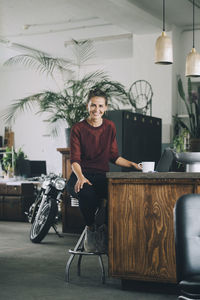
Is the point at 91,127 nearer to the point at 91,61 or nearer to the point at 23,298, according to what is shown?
the point at 23,298

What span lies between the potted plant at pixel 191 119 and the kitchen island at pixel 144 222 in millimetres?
3854

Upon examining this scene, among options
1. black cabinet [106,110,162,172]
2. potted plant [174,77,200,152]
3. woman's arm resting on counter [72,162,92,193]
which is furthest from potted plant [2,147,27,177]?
woman's arm resting on counter [72,162,92,193]

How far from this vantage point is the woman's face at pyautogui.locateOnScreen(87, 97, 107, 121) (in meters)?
4.14

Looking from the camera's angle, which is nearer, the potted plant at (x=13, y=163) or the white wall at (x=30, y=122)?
the potted plant at (x=13, y=163)

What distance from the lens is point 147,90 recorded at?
817cm

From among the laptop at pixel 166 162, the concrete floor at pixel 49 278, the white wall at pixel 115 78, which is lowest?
the concrete floor at pixel 49 278

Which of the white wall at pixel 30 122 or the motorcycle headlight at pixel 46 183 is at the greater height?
the white wall at pixel 30 122

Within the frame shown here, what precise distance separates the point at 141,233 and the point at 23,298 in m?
0.96

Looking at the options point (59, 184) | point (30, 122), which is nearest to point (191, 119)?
A: point (59, 184)

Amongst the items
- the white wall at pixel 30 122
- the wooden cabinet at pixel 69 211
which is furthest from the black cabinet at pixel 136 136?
the white wall at pixel 30 122

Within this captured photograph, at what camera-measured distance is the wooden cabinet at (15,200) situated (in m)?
8.30

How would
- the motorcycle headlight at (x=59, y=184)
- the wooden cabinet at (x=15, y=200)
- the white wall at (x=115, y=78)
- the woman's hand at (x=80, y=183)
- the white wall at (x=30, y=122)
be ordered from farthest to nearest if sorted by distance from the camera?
the white wall at (x=30, y=122) → the wooden cabinet at (x=15, y=200) → the white wall at (x=115, y=78) → the motorcycle headlight at (x=59, y=184) → the woman's hand at (x=80, y=183)

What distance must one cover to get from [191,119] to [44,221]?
10.7 feet

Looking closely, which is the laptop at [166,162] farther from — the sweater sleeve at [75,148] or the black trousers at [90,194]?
the sweater sleeve at [75,148]
